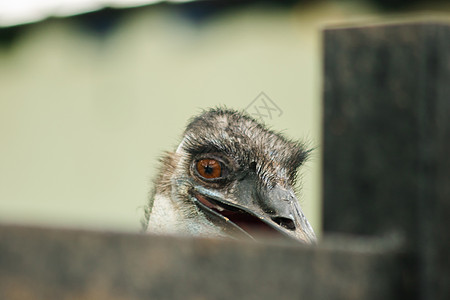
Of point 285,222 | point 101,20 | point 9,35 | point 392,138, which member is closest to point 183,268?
point 392,138

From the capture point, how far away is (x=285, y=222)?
179cm

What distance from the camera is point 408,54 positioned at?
61cm

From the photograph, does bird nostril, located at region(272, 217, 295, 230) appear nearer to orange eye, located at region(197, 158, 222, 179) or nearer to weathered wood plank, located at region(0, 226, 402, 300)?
orange eye, located at region(197, 158, 222, 179)

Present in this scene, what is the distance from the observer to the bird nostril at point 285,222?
1.78 m

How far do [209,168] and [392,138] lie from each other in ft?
4.77

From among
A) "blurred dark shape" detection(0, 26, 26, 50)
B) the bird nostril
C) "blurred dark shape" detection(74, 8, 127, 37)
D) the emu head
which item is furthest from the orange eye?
"blurred dark shape" detection(0, 26, 26, 50)

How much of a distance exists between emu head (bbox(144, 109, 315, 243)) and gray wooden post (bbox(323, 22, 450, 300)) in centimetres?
118

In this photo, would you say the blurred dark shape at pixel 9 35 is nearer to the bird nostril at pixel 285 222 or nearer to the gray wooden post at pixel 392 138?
the bird nostril at pixel 285 222

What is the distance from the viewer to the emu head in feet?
6.25

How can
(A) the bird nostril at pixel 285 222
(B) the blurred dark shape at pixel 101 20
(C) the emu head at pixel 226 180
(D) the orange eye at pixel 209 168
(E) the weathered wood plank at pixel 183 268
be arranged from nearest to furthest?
1. (E) the weathered wood plank at pixel 183 268
2. (A) the bird nostril at pixel 285 222
3. (C) the emu head at pixel 226 180
4. (D) the orange eye at pixel 209 168
5. (B) the blurred dark shape at pixel 101 20

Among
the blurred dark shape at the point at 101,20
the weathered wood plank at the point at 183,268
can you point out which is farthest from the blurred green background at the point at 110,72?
the weathered wood plank at the point at 183,268

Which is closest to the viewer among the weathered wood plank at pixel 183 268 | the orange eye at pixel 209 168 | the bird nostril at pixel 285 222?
the weathered wood plank at pixel 183 268

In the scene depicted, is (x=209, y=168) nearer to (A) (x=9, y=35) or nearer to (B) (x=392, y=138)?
(B) (x=392, y=138)

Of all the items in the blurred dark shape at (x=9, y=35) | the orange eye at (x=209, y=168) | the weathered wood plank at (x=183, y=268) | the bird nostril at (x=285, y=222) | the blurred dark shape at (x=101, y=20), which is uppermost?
the blurred dark shape at (x=101, y=20)
